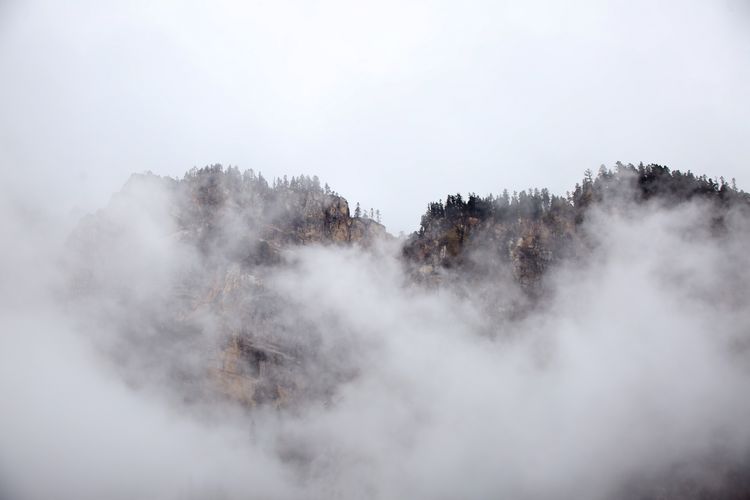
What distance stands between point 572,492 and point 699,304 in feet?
138

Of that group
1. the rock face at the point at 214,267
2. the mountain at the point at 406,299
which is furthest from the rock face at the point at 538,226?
the rock face at the point at 214,267

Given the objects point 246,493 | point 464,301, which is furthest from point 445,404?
point 246,493

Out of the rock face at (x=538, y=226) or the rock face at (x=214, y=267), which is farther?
the rock face at (x=538, y=226)

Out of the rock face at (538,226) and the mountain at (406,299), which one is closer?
the mountain at (406,299)

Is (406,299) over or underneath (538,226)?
underneath

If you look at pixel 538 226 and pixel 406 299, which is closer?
pixel 538 226

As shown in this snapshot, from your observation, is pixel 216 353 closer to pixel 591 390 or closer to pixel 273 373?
pixel 273 373

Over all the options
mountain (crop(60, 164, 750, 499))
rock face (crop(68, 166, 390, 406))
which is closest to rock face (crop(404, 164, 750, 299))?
mountain (crop(60, 164, 750, 499))

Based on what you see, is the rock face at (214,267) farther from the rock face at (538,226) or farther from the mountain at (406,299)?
the rock face at (538,226)

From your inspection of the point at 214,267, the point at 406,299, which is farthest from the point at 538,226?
the point at 214,267

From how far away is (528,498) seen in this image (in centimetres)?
11288

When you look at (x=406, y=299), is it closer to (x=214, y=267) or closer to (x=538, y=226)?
(x=538, y=226)

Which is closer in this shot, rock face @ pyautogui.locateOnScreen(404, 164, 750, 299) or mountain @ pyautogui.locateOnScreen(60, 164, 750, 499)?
mountain @ pyautogui.locateOnScreen(60, 164, 750, 499)

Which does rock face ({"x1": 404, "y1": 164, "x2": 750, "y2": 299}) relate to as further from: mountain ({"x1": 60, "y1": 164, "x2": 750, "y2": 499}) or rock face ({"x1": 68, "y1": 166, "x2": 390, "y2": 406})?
rock face ({"x1": 68, "y1": 166, "x2": 390, "y2": 406})
